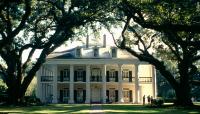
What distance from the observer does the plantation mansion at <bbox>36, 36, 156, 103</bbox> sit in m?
63.6

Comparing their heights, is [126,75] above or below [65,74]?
below

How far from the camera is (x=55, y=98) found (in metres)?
62.2

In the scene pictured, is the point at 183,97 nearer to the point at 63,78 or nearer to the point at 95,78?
the point at 95,78

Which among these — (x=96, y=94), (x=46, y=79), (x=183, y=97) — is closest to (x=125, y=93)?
(x=96, y=94)

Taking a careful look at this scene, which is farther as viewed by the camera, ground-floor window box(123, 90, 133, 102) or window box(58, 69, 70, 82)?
ground-floor window box(123, 90, 133, 102)

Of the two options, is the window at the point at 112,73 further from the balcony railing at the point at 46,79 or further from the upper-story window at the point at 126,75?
the balcony railing at the point at 46,79

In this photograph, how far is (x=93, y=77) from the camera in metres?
66.5

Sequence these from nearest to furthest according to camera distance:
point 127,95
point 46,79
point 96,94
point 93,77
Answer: point 93,77
point 46,79
point 96,94
point 127,95

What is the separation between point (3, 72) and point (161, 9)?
20.8 m

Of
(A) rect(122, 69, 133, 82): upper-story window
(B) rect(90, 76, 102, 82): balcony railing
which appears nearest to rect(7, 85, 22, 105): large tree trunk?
(B) rect(90, 76, 102, 82): balcony railing

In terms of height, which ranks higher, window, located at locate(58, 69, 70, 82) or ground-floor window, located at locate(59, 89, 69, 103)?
window, located at locate(58, 69, 70, 82)

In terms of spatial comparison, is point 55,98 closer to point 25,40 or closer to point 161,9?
point 25,40

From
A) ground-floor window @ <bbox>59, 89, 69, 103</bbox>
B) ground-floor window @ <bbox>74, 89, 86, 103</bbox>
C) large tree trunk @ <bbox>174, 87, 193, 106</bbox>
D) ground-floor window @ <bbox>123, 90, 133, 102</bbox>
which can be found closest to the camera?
large tree trunk @ <bbox>174, 87, 193, 106</bbox>

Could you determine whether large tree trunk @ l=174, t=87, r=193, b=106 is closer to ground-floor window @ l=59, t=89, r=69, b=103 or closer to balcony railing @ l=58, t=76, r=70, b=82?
ground-floor window @ l=59, t=89, r=69, b=103
